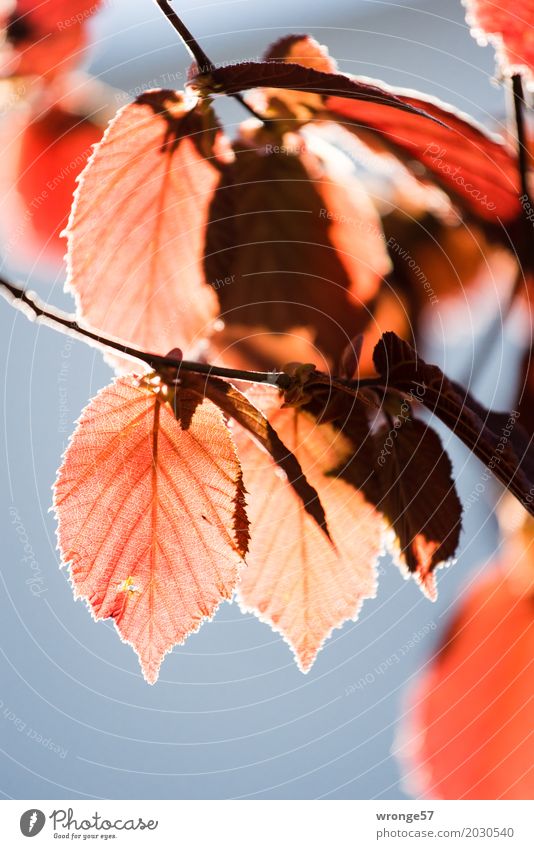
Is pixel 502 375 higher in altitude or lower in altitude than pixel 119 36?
lower

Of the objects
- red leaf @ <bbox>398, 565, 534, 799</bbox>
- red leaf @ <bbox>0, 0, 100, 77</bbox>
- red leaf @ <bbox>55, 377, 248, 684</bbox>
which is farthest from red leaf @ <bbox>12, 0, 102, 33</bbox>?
red leaf @ <bbox>398, 565, 534, 799</bbox>

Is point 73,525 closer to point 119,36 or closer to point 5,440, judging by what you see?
point 5,440

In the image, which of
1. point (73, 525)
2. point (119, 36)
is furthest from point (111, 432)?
point (119, 36)

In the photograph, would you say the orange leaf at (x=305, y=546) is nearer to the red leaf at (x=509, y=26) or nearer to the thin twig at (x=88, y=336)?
the thin twig at (x=88, y=336)

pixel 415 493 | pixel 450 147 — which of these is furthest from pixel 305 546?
pixel 450 147

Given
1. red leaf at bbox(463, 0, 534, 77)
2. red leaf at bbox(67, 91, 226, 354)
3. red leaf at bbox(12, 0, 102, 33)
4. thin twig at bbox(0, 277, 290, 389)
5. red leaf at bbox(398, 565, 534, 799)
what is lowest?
red leaf at bbox(398, 565, 534, 799)

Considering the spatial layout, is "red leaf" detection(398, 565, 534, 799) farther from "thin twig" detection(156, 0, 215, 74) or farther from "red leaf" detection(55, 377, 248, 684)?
"thin twig" detection(156, 0, 215, 74)
